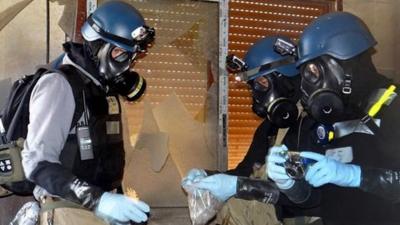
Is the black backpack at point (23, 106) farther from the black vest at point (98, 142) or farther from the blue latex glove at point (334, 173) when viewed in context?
the blue latex glove at point (334, 173)

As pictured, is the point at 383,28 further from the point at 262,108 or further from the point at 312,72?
the point at 312,72

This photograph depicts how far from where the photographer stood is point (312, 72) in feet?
8.99

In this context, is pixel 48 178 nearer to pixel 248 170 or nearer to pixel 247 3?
pixel 248 170

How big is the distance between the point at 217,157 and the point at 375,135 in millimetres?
1939

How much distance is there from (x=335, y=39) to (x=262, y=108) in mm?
1014

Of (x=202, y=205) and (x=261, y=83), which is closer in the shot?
(x=202, y=205)

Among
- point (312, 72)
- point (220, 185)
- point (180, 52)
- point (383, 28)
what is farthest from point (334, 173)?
point (383, 28)

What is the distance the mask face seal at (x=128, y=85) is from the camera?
3.10 m

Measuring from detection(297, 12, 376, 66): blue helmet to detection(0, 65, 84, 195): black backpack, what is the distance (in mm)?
1012

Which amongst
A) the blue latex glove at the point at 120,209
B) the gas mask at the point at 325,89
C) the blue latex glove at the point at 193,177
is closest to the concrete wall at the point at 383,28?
the blue latex glove at the point at 193,177

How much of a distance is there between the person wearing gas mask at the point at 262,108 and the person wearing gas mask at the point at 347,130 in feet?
1.78

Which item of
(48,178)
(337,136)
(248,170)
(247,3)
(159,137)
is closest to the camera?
(48,178)

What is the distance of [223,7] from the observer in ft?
14.8

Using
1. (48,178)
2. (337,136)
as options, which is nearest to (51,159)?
(48,178)
